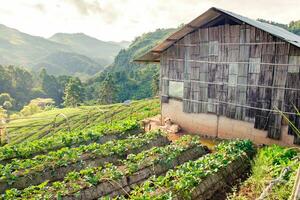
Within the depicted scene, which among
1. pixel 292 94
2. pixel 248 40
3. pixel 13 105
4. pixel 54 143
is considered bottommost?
pixel 13 105

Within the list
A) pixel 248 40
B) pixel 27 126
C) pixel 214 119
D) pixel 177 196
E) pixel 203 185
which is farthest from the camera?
pixel 27 126

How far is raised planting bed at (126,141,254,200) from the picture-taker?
7.38m

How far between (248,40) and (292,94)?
3.06 metres

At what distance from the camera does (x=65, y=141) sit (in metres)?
12.7

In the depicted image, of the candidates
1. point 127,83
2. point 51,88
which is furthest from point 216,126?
point 51,88

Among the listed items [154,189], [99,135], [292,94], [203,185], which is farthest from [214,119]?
[154,189]

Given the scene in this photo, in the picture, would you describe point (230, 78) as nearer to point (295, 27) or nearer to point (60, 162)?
point (60, 162)

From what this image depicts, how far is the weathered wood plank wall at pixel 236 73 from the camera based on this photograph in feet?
40.1

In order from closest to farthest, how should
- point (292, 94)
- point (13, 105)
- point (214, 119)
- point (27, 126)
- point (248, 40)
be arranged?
point (292, 94) → point (248, 40) → point (214, 119) → point (27, 126) → point (13, 105)

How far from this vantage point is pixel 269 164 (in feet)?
29.1

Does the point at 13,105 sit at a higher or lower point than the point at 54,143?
lower

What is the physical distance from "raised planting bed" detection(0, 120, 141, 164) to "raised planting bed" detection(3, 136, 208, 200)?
3.34 metres

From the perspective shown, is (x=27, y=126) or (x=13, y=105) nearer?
(x=27, y=126)

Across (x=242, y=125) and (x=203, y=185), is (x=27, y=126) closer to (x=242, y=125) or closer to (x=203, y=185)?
(x=242, y=125)
